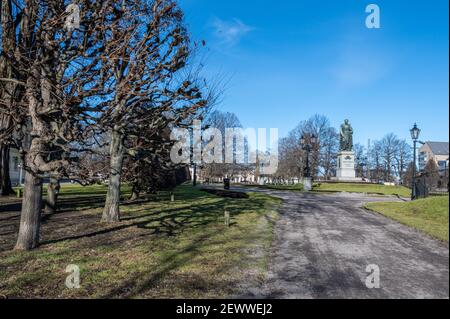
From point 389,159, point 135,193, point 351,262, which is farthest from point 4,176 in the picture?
point 389,159

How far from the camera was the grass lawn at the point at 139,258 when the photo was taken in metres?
5.58

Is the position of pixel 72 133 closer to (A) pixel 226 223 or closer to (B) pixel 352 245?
(A) pixel 226 223

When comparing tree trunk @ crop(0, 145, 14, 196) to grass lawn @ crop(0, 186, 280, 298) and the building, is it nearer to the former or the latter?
grass lawn @ crop(0, 186, 280, 298)

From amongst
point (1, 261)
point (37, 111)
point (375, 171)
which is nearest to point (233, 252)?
point (1, 261)

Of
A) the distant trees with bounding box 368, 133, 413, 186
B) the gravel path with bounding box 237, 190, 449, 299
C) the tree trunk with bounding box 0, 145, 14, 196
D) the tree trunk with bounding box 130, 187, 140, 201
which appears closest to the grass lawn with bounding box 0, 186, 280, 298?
the gravel path with bounding box 237, 190, 449, 299

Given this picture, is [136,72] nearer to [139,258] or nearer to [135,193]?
[139,258]

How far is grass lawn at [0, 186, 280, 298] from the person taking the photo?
5.58 metres

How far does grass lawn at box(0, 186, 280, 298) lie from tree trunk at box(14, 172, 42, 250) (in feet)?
1.11

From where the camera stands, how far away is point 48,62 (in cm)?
842

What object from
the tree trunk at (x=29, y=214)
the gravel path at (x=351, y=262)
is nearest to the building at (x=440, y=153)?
the gravel path at (x=351, y=262)

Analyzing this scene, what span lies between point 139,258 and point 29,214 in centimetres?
331

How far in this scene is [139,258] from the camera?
A: 7.51 m

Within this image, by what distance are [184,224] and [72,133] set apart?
20.6 ft
